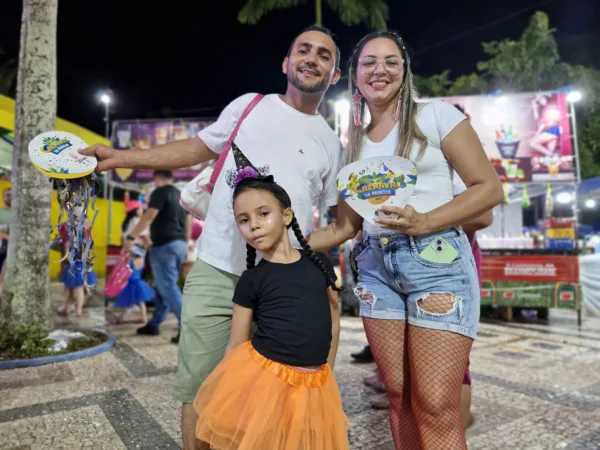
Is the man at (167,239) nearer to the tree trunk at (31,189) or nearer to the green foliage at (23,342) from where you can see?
the tree trunk at (31,189)

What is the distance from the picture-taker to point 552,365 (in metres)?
4.42

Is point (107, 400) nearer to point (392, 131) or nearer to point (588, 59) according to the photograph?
point (392, 131)

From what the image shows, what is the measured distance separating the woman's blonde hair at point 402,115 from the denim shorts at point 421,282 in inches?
13.5

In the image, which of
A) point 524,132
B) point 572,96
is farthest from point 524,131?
point 572,96

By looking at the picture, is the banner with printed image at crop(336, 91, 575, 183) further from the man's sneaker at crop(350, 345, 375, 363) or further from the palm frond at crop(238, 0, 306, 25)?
the man's sneaker at crop(350, 345, 375, 363)

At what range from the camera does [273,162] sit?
6.30 ft

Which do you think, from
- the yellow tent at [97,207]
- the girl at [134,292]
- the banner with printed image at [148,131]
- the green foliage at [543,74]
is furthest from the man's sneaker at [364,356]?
the green foliage at [543,74]

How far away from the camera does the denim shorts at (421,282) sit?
5.18 ft

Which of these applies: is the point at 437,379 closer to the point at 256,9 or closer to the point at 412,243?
the point at 412,243

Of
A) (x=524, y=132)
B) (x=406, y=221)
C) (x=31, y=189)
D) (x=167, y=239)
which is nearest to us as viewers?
(x=406, y=221)

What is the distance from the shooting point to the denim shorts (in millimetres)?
1580

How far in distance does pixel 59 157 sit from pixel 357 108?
130cm

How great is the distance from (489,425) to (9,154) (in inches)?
397

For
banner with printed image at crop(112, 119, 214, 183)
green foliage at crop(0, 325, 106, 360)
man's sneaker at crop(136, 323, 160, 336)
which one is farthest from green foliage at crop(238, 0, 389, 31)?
green foliage at crop(0, 325, 106, 360)
